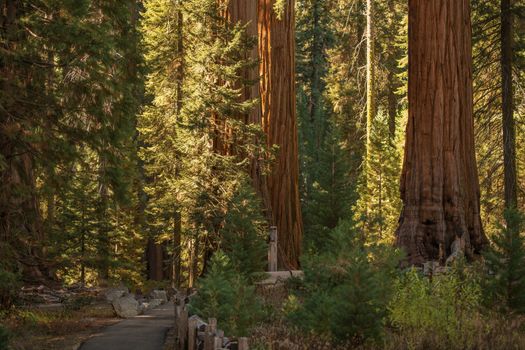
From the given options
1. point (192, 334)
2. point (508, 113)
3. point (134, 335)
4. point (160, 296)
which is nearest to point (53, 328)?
point (134, 335)

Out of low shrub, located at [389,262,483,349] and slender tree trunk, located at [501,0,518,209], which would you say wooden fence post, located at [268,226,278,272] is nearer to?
low shrub, located at [389,262,483,349]

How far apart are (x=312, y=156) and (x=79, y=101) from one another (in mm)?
28659

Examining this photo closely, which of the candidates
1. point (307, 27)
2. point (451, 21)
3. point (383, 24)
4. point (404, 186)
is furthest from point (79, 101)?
point (307, 27)

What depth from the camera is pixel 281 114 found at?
20422 mm

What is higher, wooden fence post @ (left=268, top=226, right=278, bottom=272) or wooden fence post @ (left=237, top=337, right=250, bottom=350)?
wooden fence post @ (left=268, top=226, right=278, bottom=272)

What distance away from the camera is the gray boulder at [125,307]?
15367 mm

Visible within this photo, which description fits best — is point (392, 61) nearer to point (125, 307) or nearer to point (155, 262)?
point (155, 262)

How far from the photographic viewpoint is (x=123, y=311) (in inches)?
605

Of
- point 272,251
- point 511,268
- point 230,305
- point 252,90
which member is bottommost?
point 230,305

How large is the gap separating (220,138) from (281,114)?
2786 millimetres

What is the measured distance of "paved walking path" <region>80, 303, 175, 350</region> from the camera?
455 inches

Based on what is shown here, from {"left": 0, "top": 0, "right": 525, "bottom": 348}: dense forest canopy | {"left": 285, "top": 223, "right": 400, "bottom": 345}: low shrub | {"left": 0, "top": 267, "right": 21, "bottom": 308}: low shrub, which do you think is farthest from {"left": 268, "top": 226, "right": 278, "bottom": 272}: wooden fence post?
{"left": 285, "top": 223, "right": 400, "bottom": 345}: low shrub

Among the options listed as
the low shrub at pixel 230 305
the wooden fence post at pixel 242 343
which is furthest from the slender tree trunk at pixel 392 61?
the wooden fence post at pixel 242 343

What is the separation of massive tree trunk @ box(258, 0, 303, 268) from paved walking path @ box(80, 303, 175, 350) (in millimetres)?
5109
